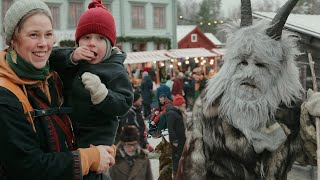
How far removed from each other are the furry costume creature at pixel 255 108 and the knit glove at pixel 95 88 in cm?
107

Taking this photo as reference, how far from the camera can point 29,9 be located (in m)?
1.70

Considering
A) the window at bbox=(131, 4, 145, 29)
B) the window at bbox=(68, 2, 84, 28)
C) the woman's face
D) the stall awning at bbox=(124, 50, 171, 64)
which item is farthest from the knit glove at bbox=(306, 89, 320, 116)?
the window at bbox=(131, 4, 145, 29)

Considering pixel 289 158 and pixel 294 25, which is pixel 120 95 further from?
pixel 294 25

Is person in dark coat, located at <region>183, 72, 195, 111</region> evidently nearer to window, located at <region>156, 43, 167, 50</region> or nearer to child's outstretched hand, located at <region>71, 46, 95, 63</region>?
child's outstretched hand, located at <region>71, 46, 95, 63</region>

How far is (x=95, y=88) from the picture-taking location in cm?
180

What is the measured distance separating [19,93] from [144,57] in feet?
55.2

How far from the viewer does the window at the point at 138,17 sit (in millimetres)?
23828

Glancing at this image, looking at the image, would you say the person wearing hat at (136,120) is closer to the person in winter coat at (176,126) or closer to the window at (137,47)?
the person in winter coat at (176,126)

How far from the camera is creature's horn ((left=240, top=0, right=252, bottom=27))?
2.74 meters

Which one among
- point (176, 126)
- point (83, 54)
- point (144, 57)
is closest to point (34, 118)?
point (83, 54)

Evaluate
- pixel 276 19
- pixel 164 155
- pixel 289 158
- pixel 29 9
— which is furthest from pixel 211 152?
pixel 164 155

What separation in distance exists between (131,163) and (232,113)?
210 centimetres

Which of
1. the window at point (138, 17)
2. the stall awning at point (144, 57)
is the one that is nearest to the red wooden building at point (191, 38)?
the window at point (138, 17)

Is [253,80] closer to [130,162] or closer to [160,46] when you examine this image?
[130,162]
